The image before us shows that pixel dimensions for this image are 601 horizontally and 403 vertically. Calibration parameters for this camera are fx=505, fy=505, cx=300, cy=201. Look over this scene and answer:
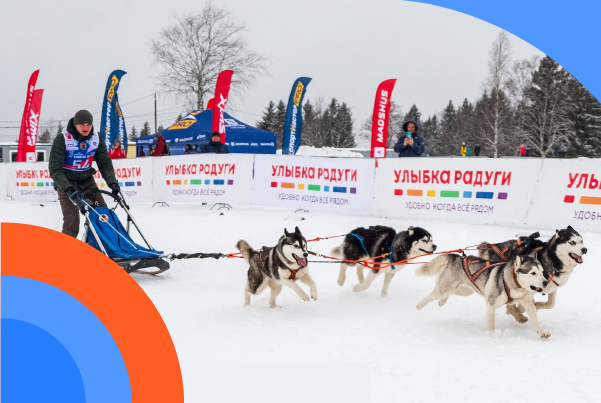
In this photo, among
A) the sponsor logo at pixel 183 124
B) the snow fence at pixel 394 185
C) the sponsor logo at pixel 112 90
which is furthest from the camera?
the sponsor logo at pixel 183 124

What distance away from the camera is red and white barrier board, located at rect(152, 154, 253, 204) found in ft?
35.7

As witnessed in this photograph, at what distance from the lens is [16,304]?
1.38 m

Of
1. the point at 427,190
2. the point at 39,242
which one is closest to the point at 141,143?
the point at 427,190

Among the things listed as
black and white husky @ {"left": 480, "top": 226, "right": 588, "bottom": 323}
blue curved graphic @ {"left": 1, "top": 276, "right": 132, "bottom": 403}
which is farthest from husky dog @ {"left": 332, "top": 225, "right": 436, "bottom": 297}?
blue curved graphic @ {"left": 1, "top": 276, "right": 132, "bottom": 403}

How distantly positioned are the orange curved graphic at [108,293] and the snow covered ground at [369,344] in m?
1.31

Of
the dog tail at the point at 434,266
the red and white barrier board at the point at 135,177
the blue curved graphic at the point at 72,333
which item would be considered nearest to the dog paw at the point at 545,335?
the dog tail at the point at 434,266

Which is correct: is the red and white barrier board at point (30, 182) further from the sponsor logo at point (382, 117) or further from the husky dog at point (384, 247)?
the husky dog at point (384, 247)

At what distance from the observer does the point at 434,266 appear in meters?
4.43

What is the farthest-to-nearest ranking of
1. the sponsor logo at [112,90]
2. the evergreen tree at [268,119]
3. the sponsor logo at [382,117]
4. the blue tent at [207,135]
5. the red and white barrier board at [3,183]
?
the evergreen tree at [268,119] < the blue tent at [207,135] < the sponsor logo at [112,90] < the red and white barrier board at [3,183] < the sponsor logo at [382,117]

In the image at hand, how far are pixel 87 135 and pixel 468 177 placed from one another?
19.6ft

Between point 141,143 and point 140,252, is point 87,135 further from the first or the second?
point 141,143

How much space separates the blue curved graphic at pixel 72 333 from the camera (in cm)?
137

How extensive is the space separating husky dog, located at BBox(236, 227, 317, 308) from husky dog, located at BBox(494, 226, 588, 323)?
6.11 ft

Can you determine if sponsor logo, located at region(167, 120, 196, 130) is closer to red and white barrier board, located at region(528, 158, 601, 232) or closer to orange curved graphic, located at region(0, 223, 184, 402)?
red and white barrier board, located at region(528, 158, 601, 232)
